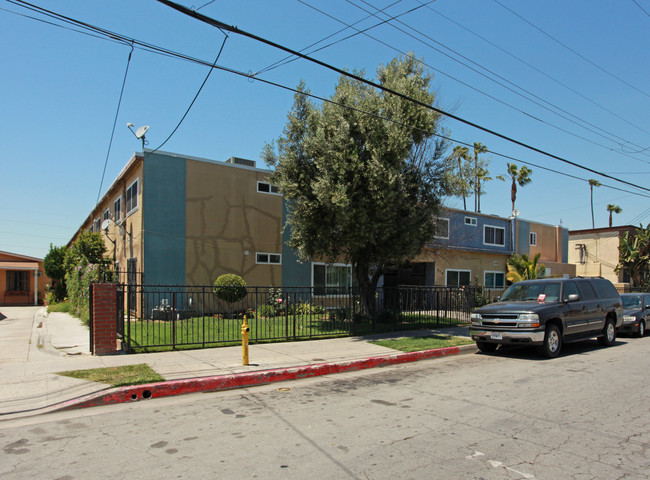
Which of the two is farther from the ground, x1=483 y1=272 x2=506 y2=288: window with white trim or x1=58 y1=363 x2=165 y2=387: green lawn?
x1=483 y1=272 x2=506 y2=288: window with white trim

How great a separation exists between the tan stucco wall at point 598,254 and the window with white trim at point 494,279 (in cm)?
1124

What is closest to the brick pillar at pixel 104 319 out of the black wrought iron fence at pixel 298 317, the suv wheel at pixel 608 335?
the black wrought iron fence at pixel 298 317

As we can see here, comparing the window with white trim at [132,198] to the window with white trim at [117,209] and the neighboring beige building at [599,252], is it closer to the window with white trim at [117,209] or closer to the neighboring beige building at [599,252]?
the window with white trim at [117,209]

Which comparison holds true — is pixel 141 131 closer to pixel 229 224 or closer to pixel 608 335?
pixel 229 224

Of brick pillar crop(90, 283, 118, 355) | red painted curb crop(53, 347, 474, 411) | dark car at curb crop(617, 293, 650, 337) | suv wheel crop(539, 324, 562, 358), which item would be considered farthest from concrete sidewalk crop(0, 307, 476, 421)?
dark car at curb crop(617, 293, 650, 337)

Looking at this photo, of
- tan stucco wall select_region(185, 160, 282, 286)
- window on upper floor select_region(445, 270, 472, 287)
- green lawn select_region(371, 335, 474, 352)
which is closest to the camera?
green lawn select_region(371, 335, 474, 352)

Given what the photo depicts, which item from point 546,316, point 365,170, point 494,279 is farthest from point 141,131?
point 494,279

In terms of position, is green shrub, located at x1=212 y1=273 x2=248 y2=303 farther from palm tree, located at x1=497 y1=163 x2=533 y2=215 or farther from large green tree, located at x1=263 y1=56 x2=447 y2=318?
palm tree, located at x1=497 y1=163 x2=533 y2=215

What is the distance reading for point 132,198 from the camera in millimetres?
18875

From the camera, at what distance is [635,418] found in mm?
6062

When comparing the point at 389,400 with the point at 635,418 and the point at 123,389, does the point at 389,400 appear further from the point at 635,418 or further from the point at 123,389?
the point at 123,389

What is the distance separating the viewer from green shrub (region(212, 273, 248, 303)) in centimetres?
1572

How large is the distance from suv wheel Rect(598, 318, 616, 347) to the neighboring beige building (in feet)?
78.9

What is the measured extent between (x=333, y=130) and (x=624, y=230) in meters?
31.6
